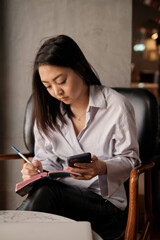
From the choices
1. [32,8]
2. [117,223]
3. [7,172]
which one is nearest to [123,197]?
[117,223]

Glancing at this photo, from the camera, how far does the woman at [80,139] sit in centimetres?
130

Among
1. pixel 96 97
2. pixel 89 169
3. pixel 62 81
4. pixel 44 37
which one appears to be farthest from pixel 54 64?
pixel 44 37

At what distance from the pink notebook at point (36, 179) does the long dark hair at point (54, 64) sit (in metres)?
0.38

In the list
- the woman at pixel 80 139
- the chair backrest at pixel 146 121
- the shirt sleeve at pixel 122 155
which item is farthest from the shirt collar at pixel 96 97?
the chair backrest at pixel 146 121

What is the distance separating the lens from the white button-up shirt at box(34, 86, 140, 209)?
1.38 m

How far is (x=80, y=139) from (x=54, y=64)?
363mm

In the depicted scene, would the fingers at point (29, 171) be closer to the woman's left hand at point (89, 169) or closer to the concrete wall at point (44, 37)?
the woman's left hand at point (89, 169)

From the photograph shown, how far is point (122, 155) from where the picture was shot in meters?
1.44

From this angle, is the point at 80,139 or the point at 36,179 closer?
the point at 36,179

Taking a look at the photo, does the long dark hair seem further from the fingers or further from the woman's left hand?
the woman's left hand

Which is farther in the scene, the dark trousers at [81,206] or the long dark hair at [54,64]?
the long dark hair at [54,64]

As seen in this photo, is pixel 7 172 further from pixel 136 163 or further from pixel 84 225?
pixel 84 225

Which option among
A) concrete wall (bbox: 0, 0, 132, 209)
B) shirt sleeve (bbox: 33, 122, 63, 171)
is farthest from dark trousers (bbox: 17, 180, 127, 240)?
concrete wall (bbox: 0, 0, 132, 209)

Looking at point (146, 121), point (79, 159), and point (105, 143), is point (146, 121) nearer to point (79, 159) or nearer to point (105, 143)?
point (105, 143)
